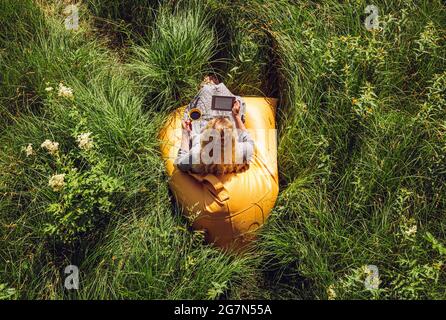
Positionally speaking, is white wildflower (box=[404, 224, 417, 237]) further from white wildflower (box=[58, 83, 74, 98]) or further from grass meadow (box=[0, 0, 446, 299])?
white wildflower (box=[58, 83, 74, 98])

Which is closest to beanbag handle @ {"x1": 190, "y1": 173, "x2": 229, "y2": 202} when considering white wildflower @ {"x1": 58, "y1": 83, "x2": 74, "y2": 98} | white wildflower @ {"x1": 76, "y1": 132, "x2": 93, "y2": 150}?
white wildflower @ {"x1": 76, "y1": 132, "x2": 93, "y2": 150}

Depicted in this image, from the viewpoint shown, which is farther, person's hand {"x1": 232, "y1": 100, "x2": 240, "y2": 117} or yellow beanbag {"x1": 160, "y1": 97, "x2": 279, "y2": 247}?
person's hand {"x1": 232, "y1": 100, "x2": 240, "y2": 117}

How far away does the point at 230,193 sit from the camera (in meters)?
3.36

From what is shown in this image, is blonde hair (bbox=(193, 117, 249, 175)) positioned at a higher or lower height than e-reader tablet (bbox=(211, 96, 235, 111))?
lower

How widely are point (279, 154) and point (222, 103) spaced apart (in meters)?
0.61

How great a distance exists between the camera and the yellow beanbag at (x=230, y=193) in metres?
3.37

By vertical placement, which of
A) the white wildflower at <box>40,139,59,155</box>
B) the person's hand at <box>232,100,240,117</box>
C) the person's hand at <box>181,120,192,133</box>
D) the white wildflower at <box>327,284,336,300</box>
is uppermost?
the person's hand at <box>232,100,240,117</box>

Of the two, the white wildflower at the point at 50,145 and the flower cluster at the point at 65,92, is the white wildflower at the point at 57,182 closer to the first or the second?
the white wildflower at the point at 50,145

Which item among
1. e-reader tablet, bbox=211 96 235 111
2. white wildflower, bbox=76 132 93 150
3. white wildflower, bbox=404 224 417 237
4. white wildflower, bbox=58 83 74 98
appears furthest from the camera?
e-reader tablet, bbox=211 96 235 111

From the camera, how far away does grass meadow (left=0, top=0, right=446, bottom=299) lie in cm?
339

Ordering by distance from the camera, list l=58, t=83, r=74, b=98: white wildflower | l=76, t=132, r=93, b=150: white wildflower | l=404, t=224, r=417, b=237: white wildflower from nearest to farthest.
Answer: l=404, t=224, r=417, b=237: white wildflower < l=76, t=132, r=93, b=150: white wildflower < l=58, t=83, r=74, b=98: white wildflower

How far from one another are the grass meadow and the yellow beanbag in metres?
0.11

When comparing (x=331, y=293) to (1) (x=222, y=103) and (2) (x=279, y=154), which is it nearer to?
(2) (x=279, y=154)

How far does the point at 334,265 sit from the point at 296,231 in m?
0.36
